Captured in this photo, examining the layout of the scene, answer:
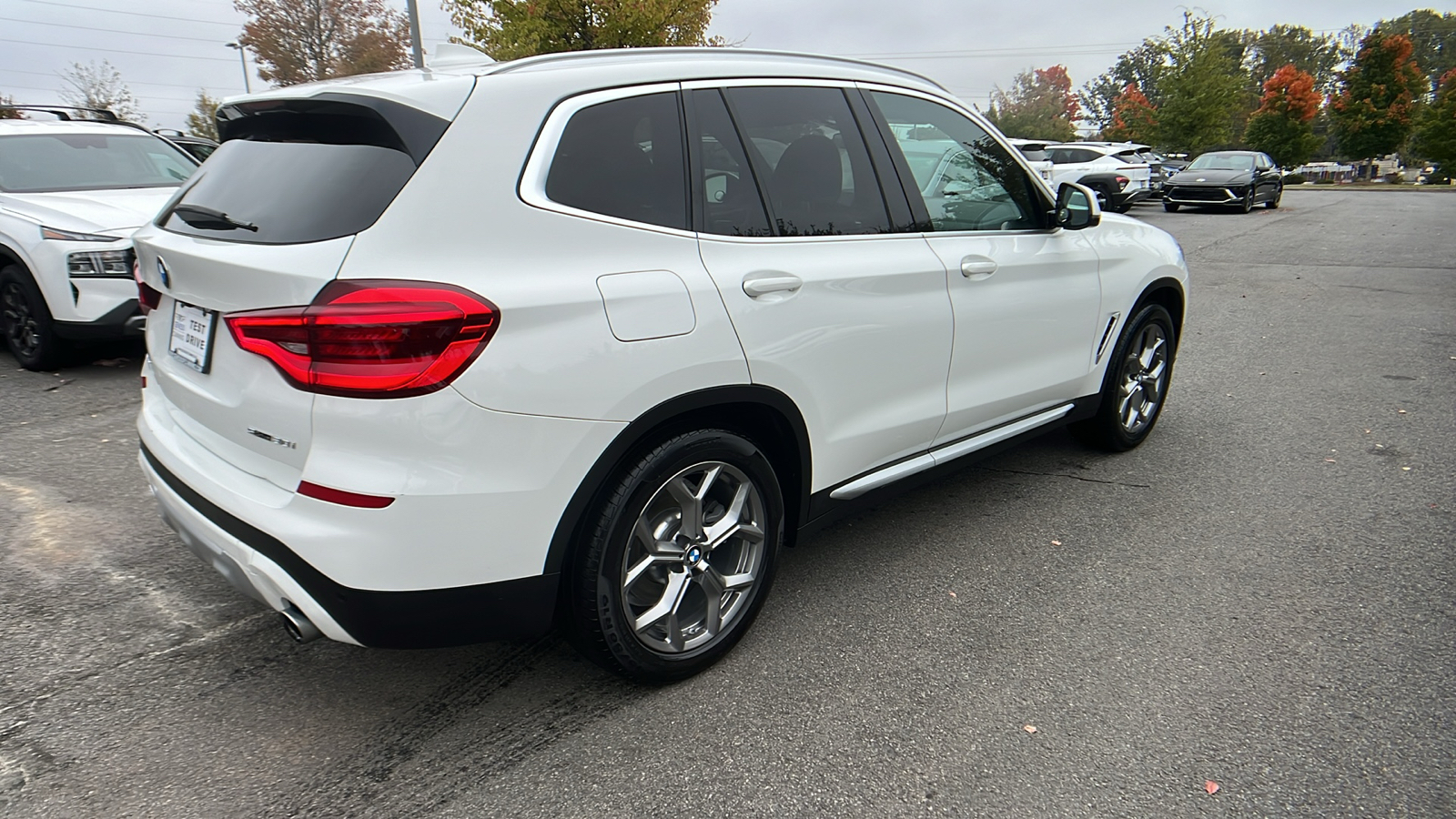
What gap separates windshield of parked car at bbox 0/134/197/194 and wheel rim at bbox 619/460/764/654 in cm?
567

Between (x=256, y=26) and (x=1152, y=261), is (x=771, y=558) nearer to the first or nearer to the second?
(x=1152, y=261)

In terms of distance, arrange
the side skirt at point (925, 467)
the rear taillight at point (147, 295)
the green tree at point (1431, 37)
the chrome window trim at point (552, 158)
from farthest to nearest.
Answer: the green tree at point (1431, 37) → the side skirt at point (925, 467) → the rear taillight at point (147, 295) → the chrome window trim at point (552, 158)

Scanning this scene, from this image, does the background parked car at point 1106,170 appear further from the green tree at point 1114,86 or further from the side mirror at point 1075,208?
the green tree at point 1114,86

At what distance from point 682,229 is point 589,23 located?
54.6 ft

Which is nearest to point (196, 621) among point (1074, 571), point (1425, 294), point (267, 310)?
point (267, 310)

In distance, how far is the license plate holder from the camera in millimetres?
2420

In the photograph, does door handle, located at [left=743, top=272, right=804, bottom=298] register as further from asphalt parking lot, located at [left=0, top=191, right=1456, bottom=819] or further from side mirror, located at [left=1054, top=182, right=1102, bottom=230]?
side mirror, located at [left=1054, top=182, right=1102, bottom=230]

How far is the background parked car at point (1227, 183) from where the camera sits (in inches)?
895

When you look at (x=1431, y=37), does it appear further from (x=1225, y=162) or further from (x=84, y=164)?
(x=84, y=164)

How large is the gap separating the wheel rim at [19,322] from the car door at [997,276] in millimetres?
5954

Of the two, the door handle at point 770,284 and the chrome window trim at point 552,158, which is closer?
the chrome window trim at point 552,158

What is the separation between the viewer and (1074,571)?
3543 mm

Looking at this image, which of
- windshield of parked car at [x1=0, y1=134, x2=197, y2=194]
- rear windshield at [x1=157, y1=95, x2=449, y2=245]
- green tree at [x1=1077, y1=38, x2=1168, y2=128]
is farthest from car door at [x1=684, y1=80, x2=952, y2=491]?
green tree at [x1=1077, y1=38, x2=1168, y2=128]

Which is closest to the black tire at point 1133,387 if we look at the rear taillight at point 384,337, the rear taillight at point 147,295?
the rear taillight at point 384,337
